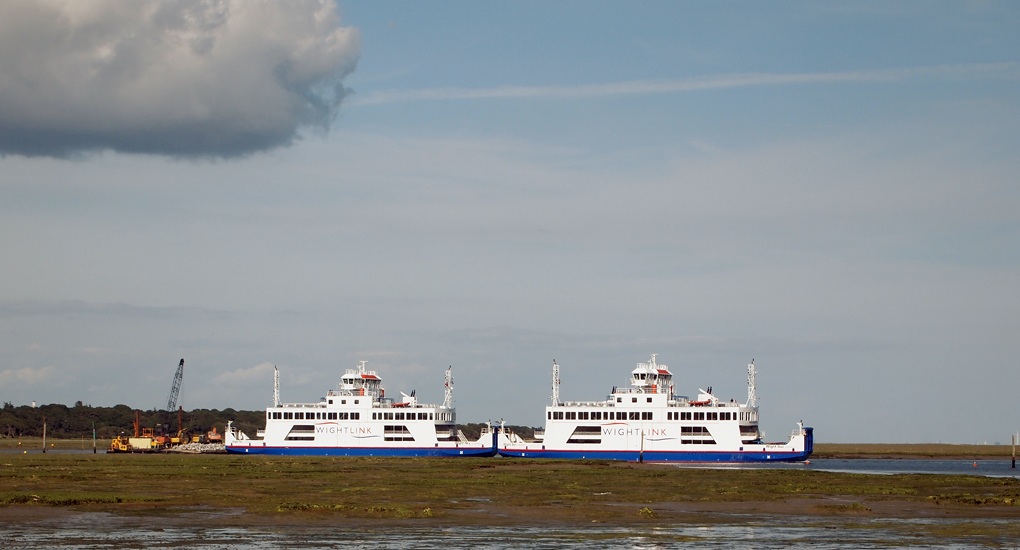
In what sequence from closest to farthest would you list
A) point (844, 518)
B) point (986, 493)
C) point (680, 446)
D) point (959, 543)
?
point (959, 543), point (844, 518), point (986, 493), point (680, 446)

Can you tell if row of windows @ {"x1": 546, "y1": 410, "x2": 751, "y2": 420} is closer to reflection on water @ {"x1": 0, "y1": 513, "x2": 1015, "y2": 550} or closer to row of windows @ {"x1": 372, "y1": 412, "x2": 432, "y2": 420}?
row of windows @ {"x1": 372, "y1": 412, "x2": 432, "y2": 420}

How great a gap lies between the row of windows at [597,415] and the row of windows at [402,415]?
12730mm

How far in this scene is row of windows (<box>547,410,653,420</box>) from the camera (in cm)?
9575

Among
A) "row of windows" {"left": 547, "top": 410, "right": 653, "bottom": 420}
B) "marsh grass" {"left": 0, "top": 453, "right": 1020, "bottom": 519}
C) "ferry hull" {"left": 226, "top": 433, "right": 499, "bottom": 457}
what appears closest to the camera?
"marsh grass" {"left": 0, "top": 453, "right": 1020, "bottom": 519}

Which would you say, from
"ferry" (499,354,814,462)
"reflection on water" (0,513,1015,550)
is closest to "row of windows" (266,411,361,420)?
"ferry" (499,354,814,462)

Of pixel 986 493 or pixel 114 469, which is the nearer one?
pixel 986 493

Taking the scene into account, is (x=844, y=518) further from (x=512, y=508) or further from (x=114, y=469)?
(x=114, y=469)

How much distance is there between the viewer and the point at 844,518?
149 feet

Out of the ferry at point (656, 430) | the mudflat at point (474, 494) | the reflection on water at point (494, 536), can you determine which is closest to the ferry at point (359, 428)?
the ferry at point (656, 430)

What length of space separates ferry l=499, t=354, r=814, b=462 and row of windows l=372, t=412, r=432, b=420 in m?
8.25

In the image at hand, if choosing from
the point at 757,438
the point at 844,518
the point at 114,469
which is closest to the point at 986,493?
the point at 844,518

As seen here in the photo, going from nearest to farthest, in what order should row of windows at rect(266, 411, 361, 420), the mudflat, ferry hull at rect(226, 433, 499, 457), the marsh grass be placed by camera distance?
the mudflat < the marsh grass < ferry hull at rect(226, 433, 499, 457) < row of windows at rect(266, 411, 361, 420)

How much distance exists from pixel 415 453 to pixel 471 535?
210ft

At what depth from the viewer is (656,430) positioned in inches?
3748
